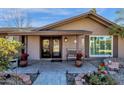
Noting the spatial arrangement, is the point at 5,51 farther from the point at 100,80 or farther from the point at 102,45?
the point at 102,45

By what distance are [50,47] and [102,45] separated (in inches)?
177

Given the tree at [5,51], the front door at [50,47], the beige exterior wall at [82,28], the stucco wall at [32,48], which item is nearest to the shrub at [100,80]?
the tree at [5,51]

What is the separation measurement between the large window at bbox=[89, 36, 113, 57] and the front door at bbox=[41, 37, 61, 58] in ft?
9.32

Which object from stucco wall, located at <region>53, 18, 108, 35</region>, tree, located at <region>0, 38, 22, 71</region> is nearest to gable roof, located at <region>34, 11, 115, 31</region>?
stucco wall, located at <region>53, 18, 108, 35</region>

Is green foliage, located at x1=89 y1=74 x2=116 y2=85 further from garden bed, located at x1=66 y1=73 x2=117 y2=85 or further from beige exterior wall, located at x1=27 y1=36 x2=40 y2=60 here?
beige exterior wall, located at x1=27 y1=36 x2=40 y2=60

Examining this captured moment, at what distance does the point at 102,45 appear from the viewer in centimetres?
1953

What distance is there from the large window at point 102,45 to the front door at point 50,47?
9.32 feet

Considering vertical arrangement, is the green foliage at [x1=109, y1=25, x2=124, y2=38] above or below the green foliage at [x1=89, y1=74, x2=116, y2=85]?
above

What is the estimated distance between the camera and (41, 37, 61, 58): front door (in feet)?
65.1

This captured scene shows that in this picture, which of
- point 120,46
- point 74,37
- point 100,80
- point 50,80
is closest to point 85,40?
point 74,37

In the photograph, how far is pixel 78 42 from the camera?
62.6 feet
